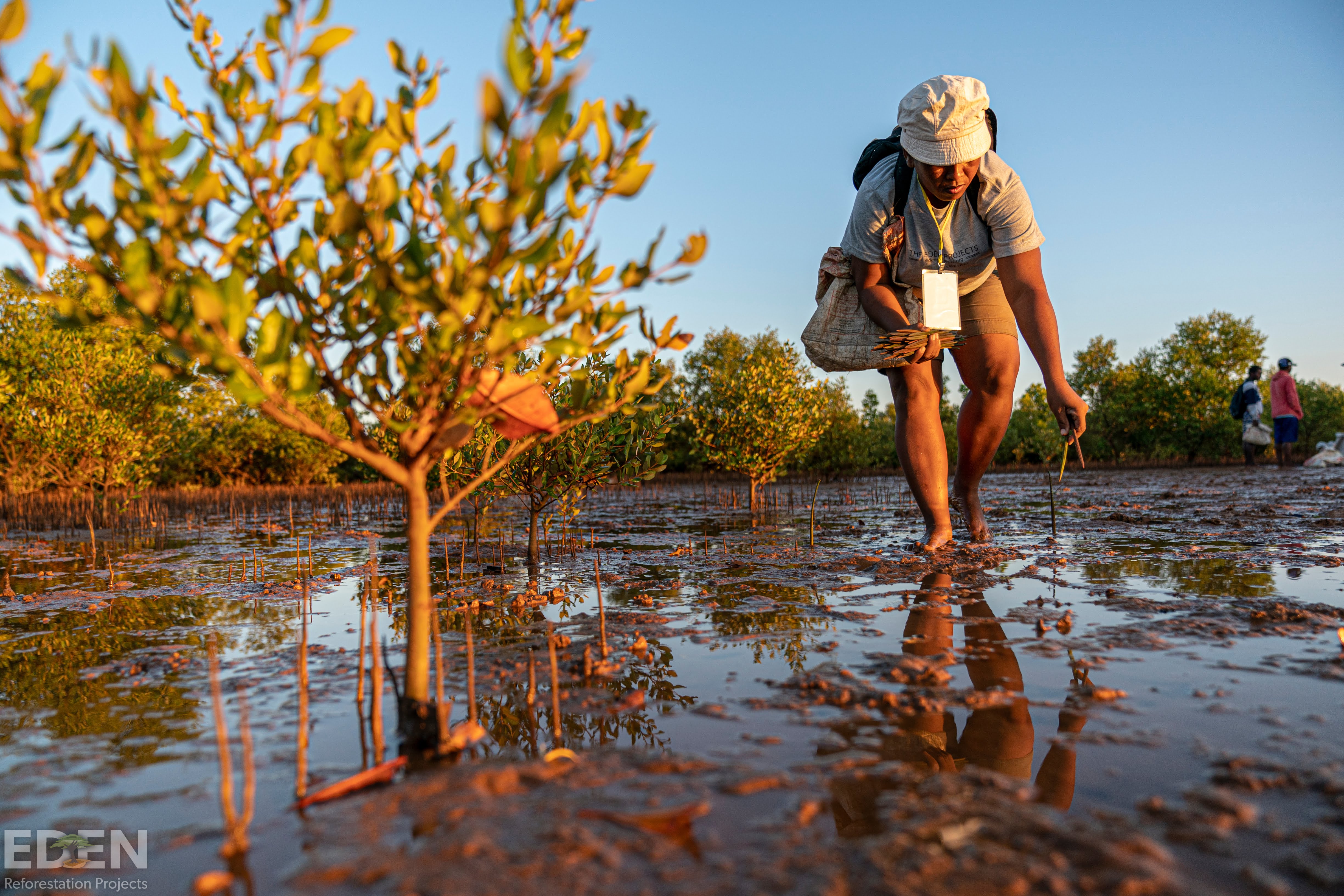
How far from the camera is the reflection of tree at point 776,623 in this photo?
2.75 metres

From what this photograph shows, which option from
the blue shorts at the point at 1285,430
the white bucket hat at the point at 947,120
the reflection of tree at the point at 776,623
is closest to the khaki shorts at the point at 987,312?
the white bucket hat at the point at 947,120

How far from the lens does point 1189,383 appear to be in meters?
30.5

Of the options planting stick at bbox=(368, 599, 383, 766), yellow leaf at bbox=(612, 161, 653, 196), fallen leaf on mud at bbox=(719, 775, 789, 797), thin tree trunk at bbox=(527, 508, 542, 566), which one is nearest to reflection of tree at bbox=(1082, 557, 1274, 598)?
fallen leaf on mud at bbox=(719, 775, 789, 797)

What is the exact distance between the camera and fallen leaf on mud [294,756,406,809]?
1.57m

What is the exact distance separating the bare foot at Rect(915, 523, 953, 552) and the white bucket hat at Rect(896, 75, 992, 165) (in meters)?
2.41

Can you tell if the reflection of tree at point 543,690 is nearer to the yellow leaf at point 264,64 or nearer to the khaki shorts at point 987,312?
the yellow leaf at point 264,64

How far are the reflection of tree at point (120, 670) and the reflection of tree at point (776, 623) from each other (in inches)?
77.2

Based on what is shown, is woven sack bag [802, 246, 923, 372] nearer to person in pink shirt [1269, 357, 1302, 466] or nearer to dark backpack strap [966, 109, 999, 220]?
dark backpack strap [966, 109, 999, 220]

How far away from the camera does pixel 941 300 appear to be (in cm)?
446

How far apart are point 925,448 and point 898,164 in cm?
200

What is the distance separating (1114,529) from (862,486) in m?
11.0

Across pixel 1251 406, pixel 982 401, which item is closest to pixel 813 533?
pixel 982 401

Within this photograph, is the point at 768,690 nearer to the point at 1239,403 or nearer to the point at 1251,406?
the point at 1239,403

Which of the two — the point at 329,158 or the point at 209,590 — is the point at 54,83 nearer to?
the point at 329,158
